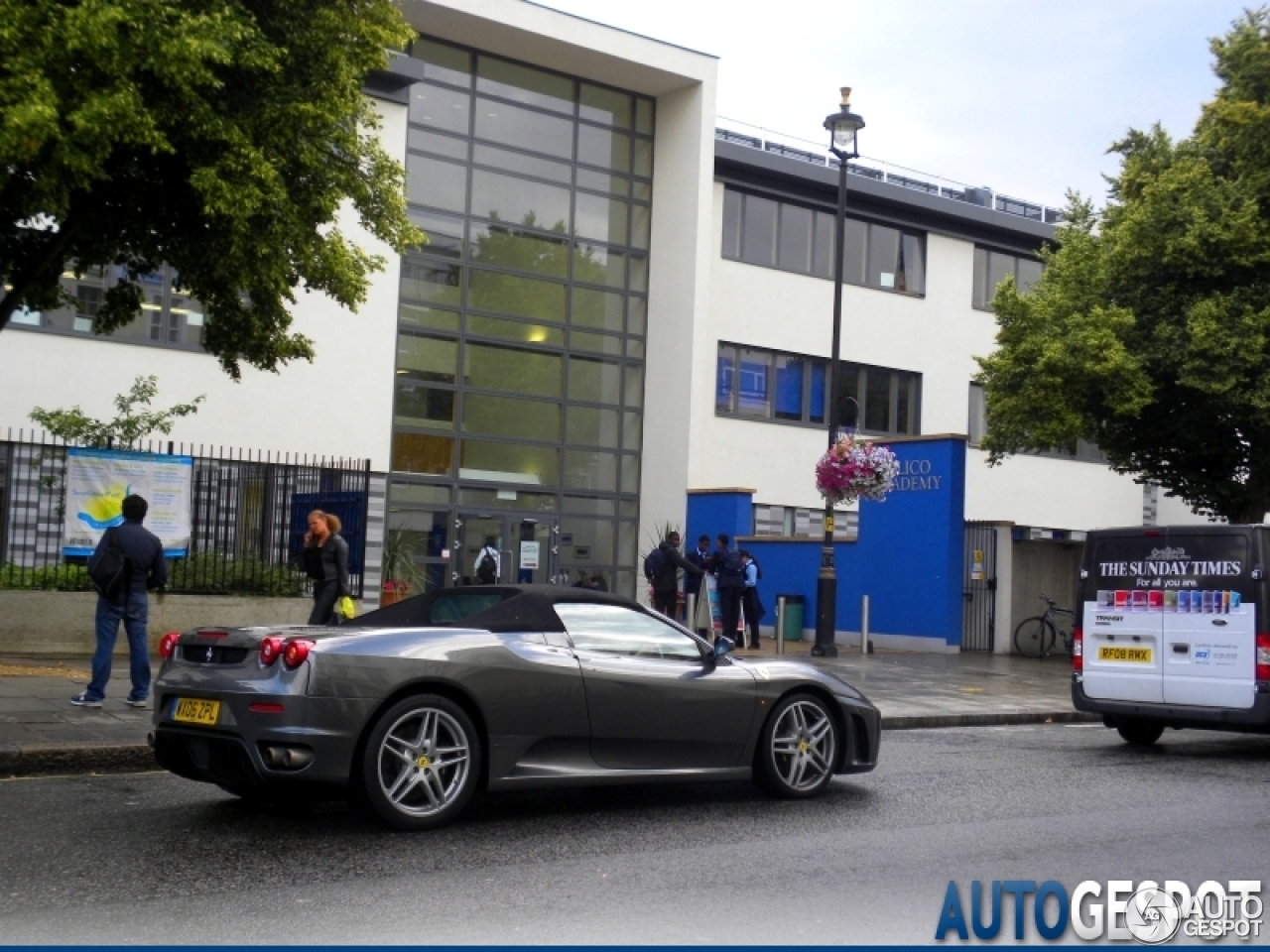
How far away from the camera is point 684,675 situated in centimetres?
882

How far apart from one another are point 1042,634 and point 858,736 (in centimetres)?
1585

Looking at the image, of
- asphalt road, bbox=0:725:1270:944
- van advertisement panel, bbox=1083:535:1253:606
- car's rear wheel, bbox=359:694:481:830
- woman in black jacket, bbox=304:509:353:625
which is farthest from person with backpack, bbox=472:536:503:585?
car's rear wheel, bbox=359:694:481:830

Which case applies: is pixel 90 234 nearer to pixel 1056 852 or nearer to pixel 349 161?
pixel 349 161

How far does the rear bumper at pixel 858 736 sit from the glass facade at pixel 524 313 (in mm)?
19381

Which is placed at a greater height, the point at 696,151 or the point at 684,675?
the point at 696,151

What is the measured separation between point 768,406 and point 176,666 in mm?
24754

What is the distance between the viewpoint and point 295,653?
7.50 m

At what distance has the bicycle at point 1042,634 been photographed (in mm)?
24470

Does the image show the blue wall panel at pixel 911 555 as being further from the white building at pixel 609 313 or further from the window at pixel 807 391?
the window at pixel 807 391

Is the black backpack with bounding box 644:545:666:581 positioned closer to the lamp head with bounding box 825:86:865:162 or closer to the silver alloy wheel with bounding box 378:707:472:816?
the lamp head with bounding box 825:86:865:162

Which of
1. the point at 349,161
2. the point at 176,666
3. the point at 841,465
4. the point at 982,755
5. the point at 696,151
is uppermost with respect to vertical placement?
the point at 696,151

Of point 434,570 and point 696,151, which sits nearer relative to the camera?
point 434,570

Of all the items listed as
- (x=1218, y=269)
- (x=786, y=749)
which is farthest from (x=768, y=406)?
(x=786, y=749)

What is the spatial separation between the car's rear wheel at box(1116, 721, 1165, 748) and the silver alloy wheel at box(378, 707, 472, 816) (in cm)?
751
